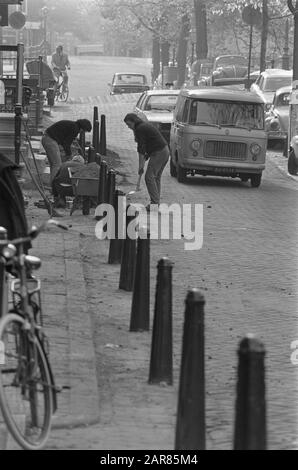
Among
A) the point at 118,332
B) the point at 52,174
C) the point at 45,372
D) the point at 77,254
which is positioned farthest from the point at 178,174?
the point at 45,372

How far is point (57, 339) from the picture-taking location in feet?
32.6

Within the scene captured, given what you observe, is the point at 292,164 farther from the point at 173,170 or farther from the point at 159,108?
the point at 159,108

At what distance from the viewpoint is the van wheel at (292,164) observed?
2742 centimetres

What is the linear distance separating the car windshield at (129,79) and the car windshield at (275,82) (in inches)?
980

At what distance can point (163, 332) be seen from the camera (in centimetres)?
903

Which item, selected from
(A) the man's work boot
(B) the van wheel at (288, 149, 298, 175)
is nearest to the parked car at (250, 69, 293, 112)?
(B) the van wheel at (288, 149, 298, 175)

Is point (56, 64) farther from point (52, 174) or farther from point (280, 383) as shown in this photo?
point (280, 383)

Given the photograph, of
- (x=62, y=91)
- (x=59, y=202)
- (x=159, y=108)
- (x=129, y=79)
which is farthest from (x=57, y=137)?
(x=129, y=79)

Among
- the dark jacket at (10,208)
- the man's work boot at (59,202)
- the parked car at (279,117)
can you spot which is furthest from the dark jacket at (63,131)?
the dark jacket at (10,208)

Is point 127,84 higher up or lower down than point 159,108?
higher up

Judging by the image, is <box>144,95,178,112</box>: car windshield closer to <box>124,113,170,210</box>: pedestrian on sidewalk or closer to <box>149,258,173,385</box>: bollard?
<box>124,113,170,210</box>: pedestrian on sidewalk

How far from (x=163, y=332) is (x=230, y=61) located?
5407cm
